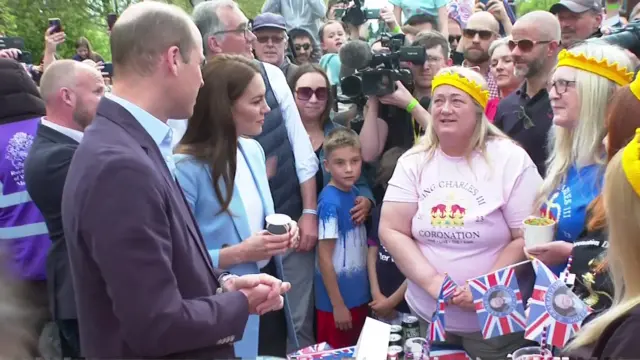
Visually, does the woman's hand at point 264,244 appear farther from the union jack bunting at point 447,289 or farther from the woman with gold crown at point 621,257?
the woman with gold crown at point 621,257

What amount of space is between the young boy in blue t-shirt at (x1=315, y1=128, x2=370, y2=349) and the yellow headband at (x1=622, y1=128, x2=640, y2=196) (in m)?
2.08

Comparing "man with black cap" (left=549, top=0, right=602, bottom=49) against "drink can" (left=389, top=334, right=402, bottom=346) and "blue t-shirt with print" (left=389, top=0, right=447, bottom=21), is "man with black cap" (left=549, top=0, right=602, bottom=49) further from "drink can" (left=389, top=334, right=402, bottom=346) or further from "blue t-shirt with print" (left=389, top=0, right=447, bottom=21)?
"drink can" (left=389, top=334, right=402, bottom=346)

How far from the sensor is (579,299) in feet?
7.49

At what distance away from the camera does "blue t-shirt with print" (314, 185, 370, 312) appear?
142 inches

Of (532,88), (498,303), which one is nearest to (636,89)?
(498,303)

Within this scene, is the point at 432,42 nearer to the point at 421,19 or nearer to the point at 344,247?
the point at 421,19

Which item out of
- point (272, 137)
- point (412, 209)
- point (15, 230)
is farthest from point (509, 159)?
point (15, 230)

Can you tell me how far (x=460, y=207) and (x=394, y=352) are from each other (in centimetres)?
69

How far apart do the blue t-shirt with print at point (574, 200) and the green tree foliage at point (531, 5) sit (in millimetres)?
3957

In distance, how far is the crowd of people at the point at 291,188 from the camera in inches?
65.7

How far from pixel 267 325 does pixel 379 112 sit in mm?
1457

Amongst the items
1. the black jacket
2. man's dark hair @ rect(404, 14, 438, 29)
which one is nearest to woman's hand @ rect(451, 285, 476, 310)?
the black jacket

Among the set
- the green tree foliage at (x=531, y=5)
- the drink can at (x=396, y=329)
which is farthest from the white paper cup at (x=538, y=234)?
the green tree foliage at (x=531, y=5)

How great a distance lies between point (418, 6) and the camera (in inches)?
228
